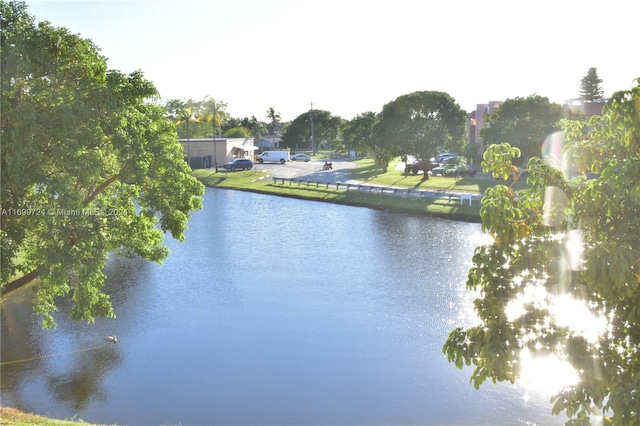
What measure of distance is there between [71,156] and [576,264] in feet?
38.2

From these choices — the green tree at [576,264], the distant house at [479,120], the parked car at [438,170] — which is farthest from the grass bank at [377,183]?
the green tree at [576,264]

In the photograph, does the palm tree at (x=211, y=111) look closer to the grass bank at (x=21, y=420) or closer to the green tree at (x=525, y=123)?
the green tree at (x=525, y=123)

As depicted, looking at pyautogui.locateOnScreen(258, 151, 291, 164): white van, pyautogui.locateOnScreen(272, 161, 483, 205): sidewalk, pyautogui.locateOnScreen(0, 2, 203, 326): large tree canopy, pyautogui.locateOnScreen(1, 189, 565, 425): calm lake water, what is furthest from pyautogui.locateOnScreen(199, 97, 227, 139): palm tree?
pyautogui.locateOnScreen(0, 2, 203, 326): large tree canopy

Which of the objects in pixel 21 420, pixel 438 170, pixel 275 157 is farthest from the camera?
pixel 275 157

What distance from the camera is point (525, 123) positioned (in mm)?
60406

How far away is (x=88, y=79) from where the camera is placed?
15586 millimetres

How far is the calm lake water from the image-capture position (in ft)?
55.4

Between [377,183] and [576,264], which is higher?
[576,264]

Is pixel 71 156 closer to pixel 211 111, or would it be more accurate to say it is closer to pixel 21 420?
pixel 21 420

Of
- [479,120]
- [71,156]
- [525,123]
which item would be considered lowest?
[71,156]

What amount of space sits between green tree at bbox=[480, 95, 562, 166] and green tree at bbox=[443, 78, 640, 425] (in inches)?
1997

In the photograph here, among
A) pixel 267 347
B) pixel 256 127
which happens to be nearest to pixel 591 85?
pixel 256 127

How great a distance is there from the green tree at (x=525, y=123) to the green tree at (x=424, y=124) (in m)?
3.72

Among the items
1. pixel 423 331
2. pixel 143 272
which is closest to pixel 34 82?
pixel 423 331
